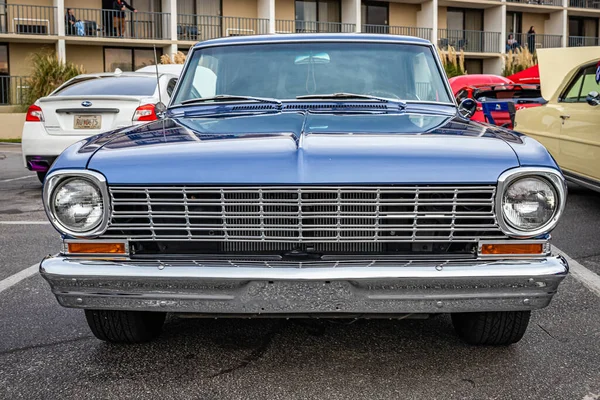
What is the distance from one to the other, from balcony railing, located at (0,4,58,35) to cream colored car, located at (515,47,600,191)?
2375cm

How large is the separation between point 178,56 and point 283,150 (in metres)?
19.5

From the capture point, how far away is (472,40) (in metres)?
36.2

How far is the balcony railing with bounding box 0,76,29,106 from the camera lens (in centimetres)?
2697

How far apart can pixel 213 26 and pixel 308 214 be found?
97.7 feet

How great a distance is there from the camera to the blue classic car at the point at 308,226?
120 inches

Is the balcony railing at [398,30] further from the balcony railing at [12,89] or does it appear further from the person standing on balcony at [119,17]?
the balcony railing at [12,89]

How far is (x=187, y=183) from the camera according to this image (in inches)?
121

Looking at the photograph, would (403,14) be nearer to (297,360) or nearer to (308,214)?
(297,360)

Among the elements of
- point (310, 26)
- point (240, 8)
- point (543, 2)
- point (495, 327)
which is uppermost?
point (543, 2)

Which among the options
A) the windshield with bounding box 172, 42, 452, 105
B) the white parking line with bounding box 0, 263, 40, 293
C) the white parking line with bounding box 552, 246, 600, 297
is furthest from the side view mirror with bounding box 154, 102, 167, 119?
the white parking line with bounding box 552, 246, 600, 297

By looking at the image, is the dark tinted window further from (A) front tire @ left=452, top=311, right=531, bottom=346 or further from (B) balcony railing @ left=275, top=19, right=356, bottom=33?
(B) balcony railing @ left=275, top=19, right=356, bottom=33

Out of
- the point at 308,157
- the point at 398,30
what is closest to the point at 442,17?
the point at 398,30

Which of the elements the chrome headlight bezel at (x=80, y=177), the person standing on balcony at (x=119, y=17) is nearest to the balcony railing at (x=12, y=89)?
the person standing on balcony at (x=119, y=17)

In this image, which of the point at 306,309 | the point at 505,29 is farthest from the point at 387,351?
the point at 505,29
